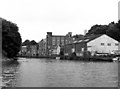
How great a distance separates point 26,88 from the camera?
62.5 feet

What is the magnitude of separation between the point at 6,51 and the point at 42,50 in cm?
10740

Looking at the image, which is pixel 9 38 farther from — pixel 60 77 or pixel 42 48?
pixel 42 48

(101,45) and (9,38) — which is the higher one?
(9,38)

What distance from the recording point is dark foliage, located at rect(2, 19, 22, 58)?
7706cm

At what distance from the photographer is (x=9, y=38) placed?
78688 millimetres

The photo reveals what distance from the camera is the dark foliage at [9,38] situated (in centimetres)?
7706

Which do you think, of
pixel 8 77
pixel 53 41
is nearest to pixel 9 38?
Result: pixel 8 77

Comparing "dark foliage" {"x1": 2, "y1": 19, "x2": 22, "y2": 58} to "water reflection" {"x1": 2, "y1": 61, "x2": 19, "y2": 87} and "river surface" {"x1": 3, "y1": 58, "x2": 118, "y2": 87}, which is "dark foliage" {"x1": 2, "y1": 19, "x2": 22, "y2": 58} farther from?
"river surface" {"x1": 3, "y1": 58, "x2": 118, "y2": 87}

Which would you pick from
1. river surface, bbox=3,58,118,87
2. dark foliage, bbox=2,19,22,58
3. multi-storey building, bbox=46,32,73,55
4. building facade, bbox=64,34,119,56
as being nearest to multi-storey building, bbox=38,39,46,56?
multi-storey building, bbox=46,32,73,55

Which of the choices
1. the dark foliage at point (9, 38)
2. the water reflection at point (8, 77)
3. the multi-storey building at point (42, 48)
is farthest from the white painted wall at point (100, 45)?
the multi-storey building at point (42, 48)

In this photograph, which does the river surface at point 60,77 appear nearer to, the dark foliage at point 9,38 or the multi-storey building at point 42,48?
the dark foliage at point 9,38

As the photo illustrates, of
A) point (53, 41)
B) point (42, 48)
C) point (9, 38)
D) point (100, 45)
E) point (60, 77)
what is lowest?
point (60, 77)

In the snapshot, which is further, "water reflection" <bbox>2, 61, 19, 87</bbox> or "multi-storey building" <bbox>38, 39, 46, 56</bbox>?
"multi-storey building" <bbox>38, 39, 46, 56</bbox>

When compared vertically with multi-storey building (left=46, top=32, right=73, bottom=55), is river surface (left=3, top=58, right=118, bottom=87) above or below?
below
